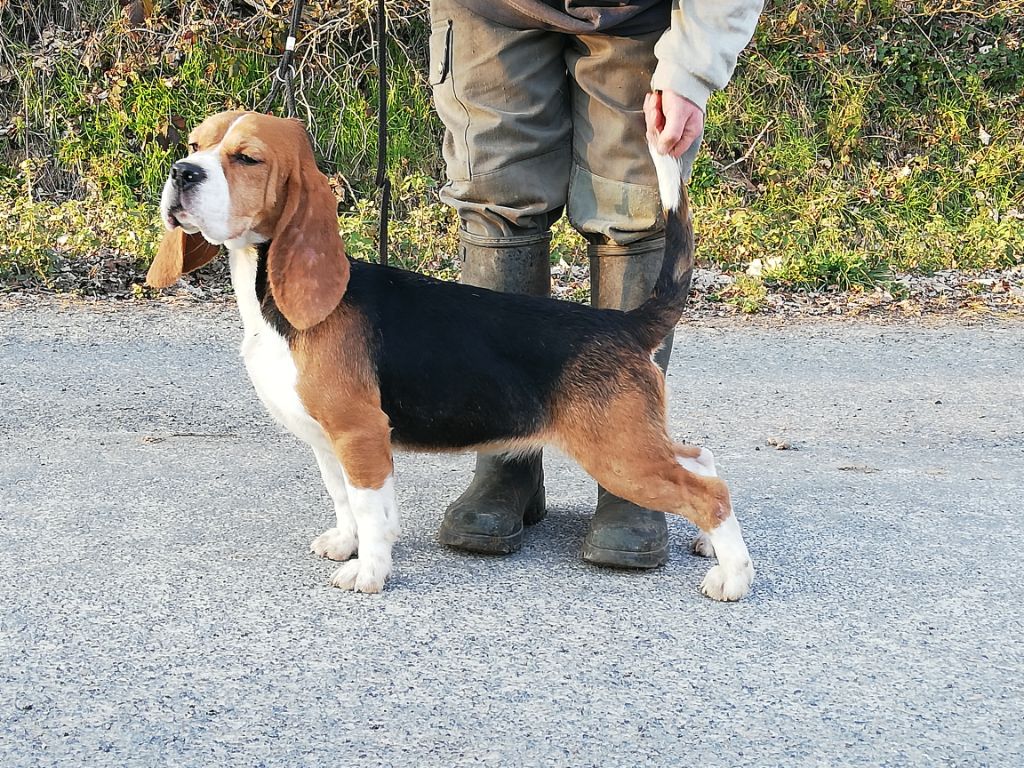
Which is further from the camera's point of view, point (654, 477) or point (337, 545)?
point (337, 545)

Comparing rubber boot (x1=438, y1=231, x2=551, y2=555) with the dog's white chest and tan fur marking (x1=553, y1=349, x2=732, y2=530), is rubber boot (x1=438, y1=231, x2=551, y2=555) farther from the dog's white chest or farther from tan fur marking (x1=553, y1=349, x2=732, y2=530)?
the dog's white chest

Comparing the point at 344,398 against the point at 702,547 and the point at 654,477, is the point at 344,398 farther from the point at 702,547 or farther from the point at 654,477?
the point at 702,547

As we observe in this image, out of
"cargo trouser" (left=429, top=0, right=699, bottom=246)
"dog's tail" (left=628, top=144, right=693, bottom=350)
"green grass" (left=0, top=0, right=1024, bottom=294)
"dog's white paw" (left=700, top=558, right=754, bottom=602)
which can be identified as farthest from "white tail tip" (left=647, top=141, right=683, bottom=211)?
"green grass" (left=0, top=0, right=1024, bottom=294)

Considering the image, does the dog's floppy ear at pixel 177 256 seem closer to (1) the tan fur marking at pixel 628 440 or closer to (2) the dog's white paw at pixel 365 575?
(2) the dog's white paw at pixel 365 575

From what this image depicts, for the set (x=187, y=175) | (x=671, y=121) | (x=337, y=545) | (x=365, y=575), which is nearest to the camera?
(x=187, y=175)

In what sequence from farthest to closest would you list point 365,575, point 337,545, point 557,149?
point 557,149, point 337,545, point 365,575

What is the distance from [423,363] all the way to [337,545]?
63cm

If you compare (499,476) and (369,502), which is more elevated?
(369,502)

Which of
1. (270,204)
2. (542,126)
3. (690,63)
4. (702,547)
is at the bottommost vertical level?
(702,547)

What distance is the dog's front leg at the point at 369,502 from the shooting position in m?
3.12

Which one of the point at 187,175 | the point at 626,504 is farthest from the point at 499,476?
the point at 187,175

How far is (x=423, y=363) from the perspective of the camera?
10.5 ft

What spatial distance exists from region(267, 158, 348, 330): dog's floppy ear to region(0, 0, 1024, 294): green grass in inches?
191

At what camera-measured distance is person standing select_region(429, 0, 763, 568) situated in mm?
3373
